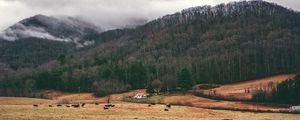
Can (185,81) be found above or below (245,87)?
above

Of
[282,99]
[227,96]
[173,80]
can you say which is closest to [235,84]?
[173,80]

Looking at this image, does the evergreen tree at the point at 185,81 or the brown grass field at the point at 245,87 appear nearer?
the brown grass field at the point at 245,87

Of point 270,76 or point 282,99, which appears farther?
point 270,76

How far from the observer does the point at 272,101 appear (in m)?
128

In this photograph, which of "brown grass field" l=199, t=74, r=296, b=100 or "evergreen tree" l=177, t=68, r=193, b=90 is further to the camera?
"evergreen tree" l=177, t=68, r=193, b=90

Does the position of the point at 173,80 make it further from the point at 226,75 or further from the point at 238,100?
the point at 238,100

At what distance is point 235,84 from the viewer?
188000 millimetres

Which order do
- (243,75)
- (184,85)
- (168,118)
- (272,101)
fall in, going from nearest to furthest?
(168,118), (272,101), (184,85), (243,75)

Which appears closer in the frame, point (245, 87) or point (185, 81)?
point (185, 81)

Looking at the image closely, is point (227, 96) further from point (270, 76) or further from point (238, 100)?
point (270, 76)

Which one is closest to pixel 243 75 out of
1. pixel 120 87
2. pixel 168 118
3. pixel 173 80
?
pixel 173 80

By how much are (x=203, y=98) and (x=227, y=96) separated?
25.9 ft

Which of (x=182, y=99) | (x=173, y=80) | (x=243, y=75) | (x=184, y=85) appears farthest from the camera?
(x=243, y=75)

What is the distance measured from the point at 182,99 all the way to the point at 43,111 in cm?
7370
